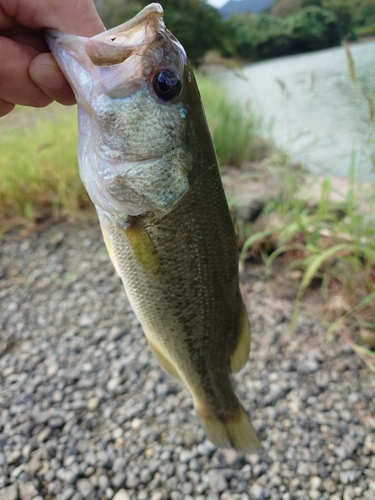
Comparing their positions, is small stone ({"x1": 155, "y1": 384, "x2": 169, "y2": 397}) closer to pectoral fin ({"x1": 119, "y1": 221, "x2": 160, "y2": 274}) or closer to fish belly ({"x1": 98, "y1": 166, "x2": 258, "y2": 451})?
fish belly ({"x1": 98, "y1": 166, "x2": 258, "y2": 451})

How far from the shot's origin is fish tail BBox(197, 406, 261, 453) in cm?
146

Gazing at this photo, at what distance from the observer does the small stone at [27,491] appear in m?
1.59

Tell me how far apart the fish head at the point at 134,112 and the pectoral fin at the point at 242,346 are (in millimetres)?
504

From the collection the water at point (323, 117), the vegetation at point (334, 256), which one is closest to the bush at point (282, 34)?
the water at point (323, 117)

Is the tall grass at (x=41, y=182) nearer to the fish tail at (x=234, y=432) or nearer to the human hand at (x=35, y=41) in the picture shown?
the human hand at (x=35, y=41)

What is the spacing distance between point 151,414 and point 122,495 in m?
0.42

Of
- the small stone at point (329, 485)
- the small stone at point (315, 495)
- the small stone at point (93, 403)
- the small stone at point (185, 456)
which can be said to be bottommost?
the small stone at point (329, 485)

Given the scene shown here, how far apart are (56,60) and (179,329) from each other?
92 cm

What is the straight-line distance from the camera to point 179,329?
1.31 metres

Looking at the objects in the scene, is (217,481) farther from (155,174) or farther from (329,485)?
(155,174)

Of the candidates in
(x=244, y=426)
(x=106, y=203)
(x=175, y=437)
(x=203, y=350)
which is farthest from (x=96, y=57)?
(x=175, y=437)

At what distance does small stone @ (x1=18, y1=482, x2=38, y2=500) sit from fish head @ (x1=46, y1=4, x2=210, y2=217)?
4.23 ft

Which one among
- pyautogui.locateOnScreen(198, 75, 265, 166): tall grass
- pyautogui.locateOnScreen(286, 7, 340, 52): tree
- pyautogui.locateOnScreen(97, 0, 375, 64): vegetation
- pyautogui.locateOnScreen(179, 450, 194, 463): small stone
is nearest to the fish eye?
pyautogui.locateOnScreen(179, 450, 194, 463): small stone

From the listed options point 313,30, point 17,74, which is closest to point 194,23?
point 313,30
